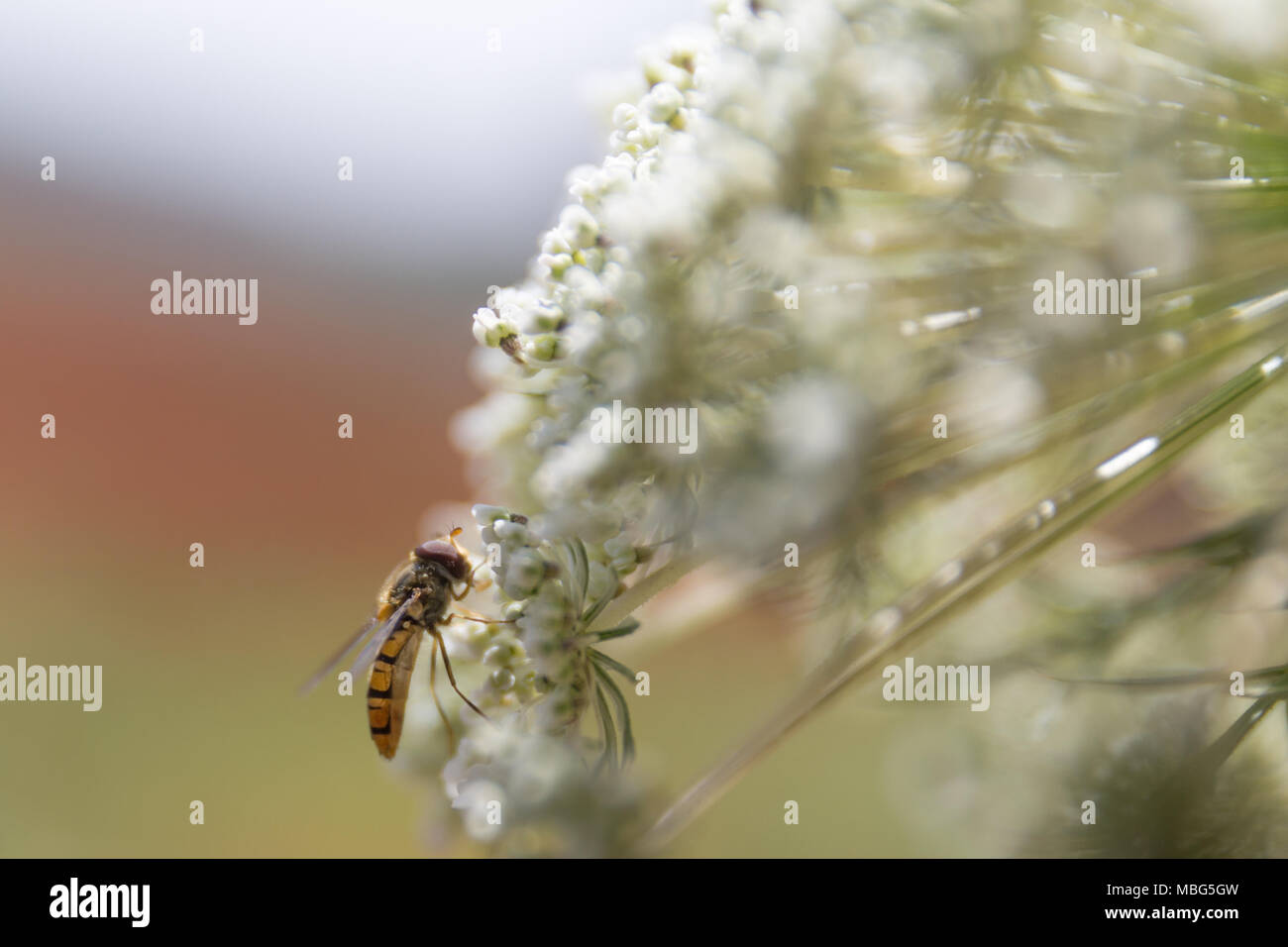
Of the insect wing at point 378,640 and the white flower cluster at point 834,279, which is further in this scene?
the insect wing at point 378,640

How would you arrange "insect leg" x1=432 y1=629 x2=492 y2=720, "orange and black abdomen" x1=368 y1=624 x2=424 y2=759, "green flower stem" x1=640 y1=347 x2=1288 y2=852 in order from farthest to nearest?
"orange and black abdomen" x1=368 y1=624 x2=424 y2=759, "insect leg" x1=432 y1=629 x2=492 y2=720, "green flower stem" x1=640 y1=347 x2=1288 y2=852

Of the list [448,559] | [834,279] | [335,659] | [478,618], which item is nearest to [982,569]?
[834,279]

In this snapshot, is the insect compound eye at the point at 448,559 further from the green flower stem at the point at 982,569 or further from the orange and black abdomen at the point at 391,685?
the green flower stem at the point at 982,569

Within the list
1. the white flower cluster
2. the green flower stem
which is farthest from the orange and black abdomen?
the green flower stem

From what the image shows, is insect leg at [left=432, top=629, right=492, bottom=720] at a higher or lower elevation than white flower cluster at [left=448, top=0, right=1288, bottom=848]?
lower

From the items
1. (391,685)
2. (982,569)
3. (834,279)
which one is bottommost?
(391,685)

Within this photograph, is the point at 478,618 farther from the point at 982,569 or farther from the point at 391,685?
the point at 982,569

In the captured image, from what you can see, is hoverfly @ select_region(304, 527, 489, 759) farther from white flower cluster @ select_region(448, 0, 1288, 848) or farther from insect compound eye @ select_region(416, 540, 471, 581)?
white flower cluster @ select_region(448, 0, 1288, 848)

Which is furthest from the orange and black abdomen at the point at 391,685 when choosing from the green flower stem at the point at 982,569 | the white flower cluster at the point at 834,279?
the green flower stem at the point at 982,569
